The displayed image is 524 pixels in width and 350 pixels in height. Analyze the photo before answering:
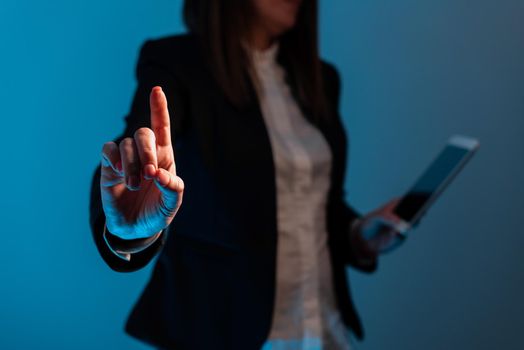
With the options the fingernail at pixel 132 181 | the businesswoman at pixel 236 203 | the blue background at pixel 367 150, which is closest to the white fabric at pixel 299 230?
the businesswoman at pixel 236 203

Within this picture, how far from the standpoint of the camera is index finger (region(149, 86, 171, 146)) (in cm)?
43

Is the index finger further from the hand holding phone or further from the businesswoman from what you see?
the hand holding phone

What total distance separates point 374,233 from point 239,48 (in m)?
0.37

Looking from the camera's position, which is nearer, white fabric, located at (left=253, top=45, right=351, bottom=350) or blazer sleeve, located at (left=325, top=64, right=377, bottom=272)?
white fabric, located at (left=253, top=45, right=351, bottom=350)

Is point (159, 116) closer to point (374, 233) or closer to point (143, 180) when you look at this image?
point (143, 180)

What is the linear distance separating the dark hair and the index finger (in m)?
0.40

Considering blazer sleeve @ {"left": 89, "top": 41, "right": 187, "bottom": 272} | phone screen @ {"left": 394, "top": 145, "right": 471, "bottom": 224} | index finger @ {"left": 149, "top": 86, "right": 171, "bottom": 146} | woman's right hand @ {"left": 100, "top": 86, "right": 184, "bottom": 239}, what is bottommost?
phone screen @ {"left": 394, "top": 145, "right": 471, "bottom": 224}

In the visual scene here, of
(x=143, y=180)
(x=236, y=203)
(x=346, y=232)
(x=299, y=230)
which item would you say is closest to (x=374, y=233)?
(x=346, y=232)

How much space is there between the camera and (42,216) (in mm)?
1047

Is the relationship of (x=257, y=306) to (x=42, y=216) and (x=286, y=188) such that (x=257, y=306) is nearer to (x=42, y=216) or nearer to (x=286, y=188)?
(x=286, y=188)

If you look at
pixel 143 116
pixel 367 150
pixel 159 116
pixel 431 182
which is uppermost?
pixel 159 116

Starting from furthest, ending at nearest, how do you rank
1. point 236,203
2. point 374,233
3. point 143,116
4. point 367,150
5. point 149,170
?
point 367,150 < point 374,233 < point 236,203 < point 143,116 < point 149,170

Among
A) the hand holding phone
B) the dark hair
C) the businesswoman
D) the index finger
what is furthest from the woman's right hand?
the hand holding phone

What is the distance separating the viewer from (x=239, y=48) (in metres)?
0.87
